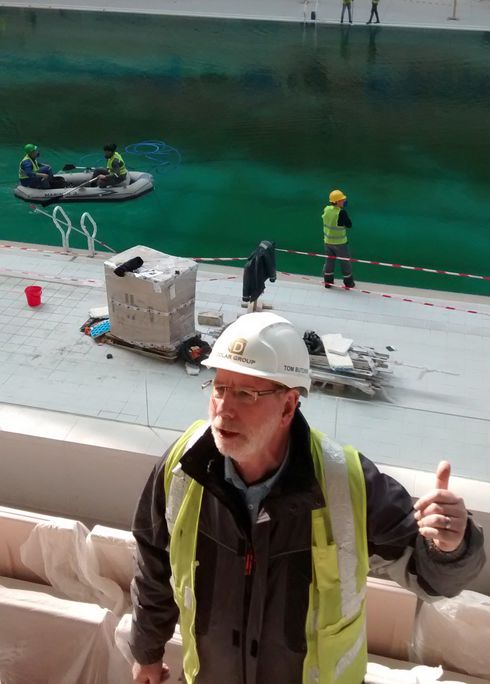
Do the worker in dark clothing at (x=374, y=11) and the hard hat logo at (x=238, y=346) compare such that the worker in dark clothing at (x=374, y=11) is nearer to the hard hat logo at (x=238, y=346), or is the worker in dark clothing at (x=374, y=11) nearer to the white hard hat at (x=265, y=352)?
the white hard hat at (x=265, y=352)

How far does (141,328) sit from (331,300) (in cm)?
265

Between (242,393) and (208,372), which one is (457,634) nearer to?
(242,393)

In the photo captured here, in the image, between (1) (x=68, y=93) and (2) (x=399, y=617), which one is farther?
(1) (x=68, y=93)

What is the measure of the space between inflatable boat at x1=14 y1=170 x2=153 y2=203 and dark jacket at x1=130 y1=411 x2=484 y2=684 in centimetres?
1204

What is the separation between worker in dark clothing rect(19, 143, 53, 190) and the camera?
13.0 m

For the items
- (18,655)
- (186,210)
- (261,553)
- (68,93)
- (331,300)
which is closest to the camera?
(261,553)

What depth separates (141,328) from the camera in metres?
6.42

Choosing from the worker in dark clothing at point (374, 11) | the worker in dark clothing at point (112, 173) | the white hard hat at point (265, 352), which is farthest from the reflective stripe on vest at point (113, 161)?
the worker in dark clothing at point (374, 11)

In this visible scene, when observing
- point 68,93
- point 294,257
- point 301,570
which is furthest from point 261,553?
point 68,93

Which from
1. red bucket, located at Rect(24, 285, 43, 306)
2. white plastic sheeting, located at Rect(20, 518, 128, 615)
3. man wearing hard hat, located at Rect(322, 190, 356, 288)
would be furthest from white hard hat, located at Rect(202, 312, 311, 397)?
man wearing hard hat, located at Rect(322, 190, 356, 288)

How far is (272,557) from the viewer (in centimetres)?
Answer: 200

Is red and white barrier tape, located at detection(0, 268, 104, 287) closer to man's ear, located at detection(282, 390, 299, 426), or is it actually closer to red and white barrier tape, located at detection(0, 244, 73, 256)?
red and white barrier tape, located at detection(0, 244, 73, 256)

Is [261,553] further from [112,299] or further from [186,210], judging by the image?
[186,210]

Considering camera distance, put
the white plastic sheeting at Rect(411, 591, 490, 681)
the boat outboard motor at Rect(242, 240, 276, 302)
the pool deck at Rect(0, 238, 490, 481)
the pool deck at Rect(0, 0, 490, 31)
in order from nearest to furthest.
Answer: the white plastic sheeting at Rect(411, 591, 490, 681) < the pool deck at Rect(0, 238, 490, 481) < the boat outboard motor at Rect(242, 240, 276, 302) < the pool deck at Rect(0, 0, 490, 31)
